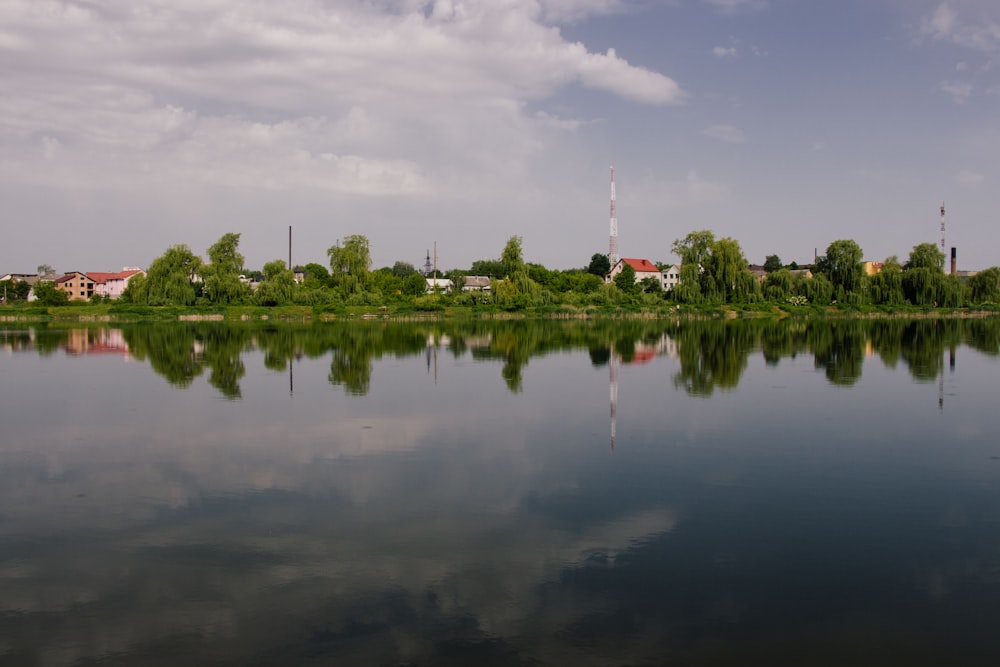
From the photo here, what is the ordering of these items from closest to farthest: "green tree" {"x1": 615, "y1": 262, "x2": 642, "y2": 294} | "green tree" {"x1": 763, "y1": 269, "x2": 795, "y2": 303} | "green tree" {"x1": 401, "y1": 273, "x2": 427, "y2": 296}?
"green tree" {"x1": 763, "y1": 269, "x2": 795, "y2": 303} < "green tree" {"x1": 401, "y1": 273, "x2": 427, "y2": 296} < "green tree" {"x1": 615, "y1": 262, "x2": 642, "y2": 294}

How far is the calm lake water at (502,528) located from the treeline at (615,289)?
53267 mm

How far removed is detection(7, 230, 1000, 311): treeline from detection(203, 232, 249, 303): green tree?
0.09m

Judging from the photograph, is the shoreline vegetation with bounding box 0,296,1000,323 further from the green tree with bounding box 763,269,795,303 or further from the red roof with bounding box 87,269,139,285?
the red roof with bounding box 87,269,139,285

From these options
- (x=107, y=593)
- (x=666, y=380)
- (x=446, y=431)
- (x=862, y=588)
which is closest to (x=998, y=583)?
(x=862, y=588)

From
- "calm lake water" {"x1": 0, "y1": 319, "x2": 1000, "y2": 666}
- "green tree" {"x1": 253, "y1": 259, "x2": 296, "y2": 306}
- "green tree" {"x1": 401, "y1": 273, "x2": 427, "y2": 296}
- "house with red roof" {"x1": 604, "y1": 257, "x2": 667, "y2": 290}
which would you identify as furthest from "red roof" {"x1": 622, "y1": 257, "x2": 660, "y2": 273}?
"calm lake water" {"x1": 0, "y1": 319, "x2": 1000, "y2": 666}

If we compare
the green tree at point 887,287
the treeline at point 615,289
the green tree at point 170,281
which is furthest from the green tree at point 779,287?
the green tree at point 170,281

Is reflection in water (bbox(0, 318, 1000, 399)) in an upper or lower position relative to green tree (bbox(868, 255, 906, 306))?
lower

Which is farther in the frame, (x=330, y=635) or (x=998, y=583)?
(x=998, y=583)

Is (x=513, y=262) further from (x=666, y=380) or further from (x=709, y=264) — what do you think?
(x=666, y=380)

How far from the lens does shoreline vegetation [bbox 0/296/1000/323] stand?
2601 inches

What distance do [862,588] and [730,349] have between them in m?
26.4

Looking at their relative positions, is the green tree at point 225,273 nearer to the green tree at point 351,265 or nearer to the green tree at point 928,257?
the green tree at point 351,265

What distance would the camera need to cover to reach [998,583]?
6.69 m

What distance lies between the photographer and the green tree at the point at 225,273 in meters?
68.9
